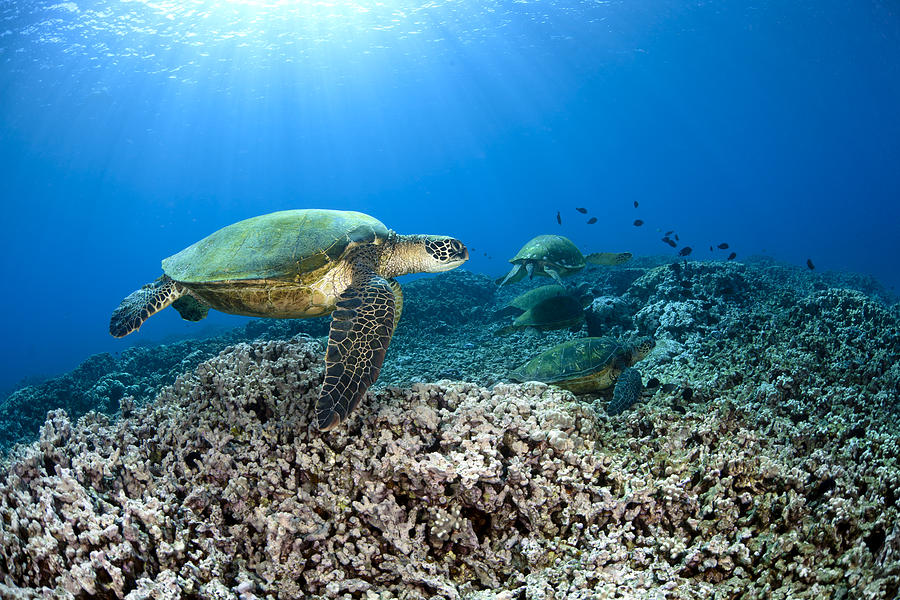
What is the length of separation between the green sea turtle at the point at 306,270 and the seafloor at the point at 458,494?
28.6 inches

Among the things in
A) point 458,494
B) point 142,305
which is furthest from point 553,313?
point 142,305

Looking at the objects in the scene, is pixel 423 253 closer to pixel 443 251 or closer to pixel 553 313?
pixel 443 251

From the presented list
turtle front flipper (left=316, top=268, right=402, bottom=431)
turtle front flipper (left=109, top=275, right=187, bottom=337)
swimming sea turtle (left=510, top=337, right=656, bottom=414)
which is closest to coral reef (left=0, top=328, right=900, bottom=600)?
turtle front flipper (left=316, top=268, right=402, bottom=431)

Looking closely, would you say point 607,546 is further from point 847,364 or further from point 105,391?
point 105,391

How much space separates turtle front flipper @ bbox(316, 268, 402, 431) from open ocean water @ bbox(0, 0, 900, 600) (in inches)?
28.4

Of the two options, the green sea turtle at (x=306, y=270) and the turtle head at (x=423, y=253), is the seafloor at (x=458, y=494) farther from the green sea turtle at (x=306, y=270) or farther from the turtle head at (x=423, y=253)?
the turtle head at (x=423, y=253)

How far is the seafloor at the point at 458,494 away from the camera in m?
1.93

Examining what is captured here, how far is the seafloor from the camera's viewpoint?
1.93 m

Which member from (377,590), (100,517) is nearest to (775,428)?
(377,590)

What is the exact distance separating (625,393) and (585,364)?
0.93 m

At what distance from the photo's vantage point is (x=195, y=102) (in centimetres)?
4766

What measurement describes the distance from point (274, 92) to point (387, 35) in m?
19.8

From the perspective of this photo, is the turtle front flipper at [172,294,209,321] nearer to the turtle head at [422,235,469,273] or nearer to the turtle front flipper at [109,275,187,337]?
the turtle front flipper at [109,275,187,337]

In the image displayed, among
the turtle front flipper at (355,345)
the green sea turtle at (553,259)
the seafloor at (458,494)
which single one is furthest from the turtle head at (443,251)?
the green sea turtle at (553,259)
